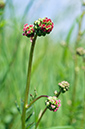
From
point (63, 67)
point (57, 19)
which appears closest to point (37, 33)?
point (63, 67)

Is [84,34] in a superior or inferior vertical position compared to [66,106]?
superior

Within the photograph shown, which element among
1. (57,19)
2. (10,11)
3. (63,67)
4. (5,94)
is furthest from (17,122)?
(57,19)

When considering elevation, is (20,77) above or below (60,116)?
above

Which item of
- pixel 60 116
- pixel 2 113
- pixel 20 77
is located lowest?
pixel 60 116

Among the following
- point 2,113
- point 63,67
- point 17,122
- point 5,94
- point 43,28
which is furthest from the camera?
point 63,67

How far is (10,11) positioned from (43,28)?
1.34 m

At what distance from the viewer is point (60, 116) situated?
87.7 inches

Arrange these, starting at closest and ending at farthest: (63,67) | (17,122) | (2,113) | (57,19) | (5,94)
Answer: (17,122), (2,113), (5,94), (63,67), (57,19)

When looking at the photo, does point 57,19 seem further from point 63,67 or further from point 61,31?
point 63,67

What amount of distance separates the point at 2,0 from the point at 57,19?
48.3 inches

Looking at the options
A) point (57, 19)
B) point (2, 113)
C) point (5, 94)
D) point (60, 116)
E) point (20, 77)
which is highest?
point (57, 19)

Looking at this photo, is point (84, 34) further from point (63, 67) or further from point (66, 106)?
point (66, 106)

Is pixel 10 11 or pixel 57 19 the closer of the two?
pixel 10 11

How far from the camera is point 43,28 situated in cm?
97
